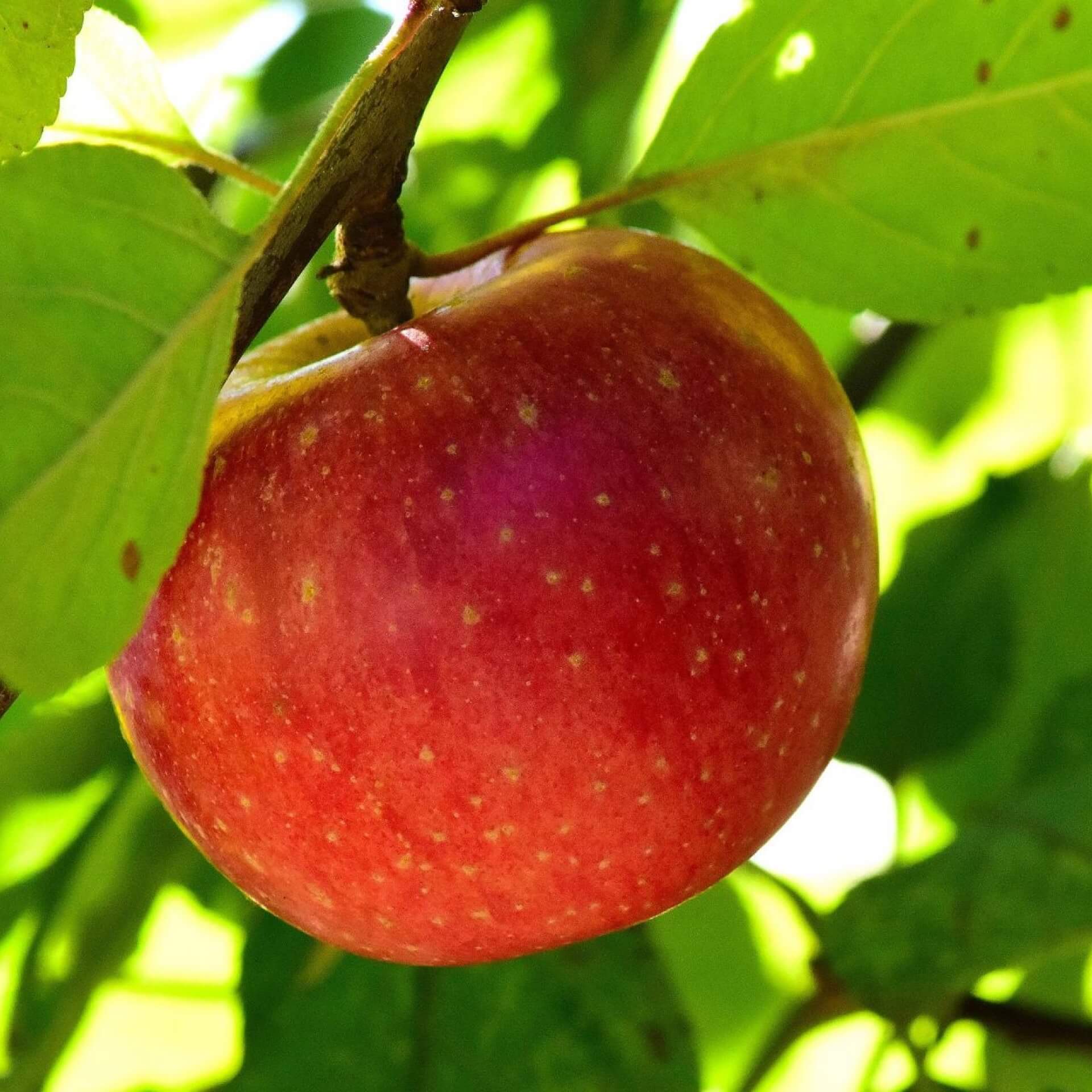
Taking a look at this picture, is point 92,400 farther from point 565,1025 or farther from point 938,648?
point 938,648

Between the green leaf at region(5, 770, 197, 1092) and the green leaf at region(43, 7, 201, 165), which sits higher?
the green leaf at region(43, 7, 201, 165)

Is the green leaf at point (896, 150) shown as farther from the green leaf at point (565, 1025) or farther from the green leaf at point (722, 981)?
the green leaf at point (722, 981)

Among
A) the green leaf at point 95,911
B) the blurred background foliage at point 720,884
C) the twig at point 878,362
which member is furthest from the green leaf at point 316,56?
the green leaf at point 95,911

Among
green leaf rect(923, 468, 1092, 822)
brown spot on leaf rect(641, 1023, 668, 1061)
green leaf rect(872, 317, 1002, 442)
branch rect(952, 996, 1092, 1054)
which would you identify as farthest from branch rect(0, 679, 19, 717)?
green leaf rect(872, 317, 1002, 442)

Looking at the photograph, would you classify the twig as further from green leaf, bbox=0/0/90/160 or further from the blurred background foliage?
green leaf, bbox=0/0/90/160

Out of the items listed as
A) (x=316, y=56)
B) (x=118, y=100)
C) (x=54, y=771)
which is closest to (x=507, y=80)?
(x=316, y=56)

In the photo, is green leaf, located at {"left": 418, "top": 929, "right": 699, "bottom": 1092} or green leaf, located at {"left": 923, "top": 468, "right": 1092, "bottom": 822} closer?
green leaf, located at {"left": 418, "top": 929, "right": 699, "bottom": 1092}

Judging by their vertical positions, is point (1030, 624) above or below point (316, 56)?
below
